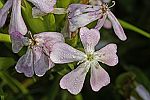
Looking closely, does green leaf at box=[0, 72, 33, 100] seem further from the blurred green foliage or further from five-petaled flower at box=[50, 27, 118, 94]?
five-petaled flower at box=[50, 27, 118, 94]

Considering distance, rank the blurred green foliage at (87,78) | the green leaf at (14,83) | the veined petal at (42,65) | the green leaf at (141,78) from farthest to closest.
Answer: the green leaf at (141,78) < the green leaf at (14,83) < the blurred green foliage at (87,78) < the veined petal at (42,65)

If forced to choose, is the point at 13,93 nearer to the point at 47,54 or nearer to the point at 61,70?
the point at 61,70

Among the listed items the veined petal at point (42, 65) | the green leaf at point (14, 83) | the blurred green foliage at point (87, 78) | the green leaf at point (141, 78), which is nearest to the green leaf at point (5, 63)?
the blurred green foliage at point (87, 78)

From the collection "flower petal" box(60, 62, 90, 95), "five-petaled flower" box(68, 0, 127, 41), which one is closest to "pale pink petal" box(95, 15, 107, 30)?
"five-petaled flower" box(68, 0, 127, 41)

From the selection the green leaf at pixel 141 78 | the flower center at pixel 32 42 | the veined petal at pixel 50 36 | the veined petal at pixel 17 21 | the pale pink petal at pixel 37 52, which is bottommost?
the green leaf at pixel 141 78

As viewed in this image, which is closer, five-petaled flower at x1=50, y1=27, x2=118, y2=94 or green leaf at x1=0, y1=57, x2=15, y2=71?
five-petaled flower at x1=50, y1=27, x2=118, y2=94

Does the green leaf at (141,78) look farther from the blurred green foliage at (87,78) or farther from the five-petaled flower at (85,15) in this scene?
the five-petaled flower at (85,15)

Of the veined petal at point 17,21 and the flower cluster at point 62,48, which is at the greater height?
the veined petal at point 17,21

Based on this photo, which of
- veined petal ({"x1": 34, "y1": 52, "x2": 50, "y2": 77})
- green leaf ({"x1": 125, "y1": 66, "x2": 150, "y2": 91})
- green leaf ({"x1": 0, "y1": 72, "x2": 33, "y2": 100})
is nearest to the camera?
veined petal ({"x1": 34, "y1": 52, "x2": 50, "y2": 77})

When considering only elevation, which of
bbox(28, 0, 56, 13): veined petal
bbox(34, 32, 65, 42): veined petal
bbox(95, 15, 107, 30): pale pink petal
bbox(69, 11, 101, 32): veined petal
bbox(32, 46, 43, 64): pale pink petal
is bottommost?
bbox(32, 46, 43, 64): pale pink petal
